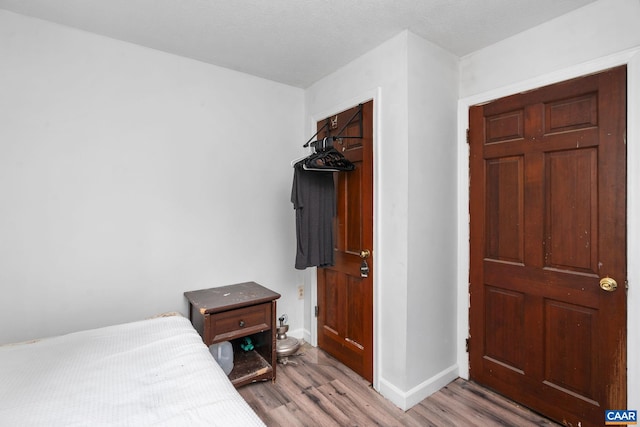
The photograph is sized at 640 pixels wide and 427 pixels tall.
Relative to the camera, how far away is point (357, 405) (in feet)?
6.89

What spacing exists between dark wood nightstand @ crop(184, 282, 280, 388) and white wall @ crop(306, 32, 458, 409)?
31.9 inches

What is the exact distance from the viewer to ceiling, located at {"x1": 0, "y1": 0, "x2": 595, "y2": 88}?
1778 mm

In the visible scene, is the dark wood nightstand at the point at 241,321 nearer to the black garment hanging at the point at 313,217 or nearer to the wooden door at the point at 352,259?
the black garment hanging at the point at 313,217

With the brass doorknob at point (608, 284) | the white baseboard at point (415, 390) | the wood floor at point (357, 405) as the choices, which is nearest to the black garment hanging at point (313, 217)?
the wood floor at point (357, 405)

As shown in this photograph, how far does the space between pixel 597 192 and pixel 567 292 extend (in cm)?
61

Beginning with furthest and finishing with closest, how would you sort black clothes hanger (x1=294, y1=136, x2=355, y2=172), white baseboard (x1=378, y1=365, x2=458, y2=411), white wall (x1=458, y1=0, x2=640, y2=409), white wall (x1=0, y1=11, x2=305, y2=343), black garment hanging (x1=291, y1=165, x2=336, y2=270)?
black garment hanging (x1=291, y1=165, x2=336, y2=270) → black clothes hanger (x1=294, y1=136, x2=355, y2=172) → white baseboard (x1=378, y1=365, x2=458, y2=411) → white wall (x1=0, y1=11, x2=305, y2=343) → white wall (x1=458, y1=0, x2=640, y2=409)

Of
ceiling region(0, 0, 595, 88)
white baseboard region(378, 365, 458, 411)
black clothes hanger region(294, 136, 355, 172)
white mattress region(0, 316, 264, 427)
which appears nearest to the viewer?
white mattress region(0, 316, 264, 427)

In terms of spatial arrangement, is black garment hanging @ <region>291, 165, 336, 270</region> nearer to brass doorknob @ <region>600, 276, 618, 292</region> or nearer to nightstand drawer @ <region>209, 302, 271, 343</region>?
nightstand drawer @ <region>209, 302, 271, 343</region>

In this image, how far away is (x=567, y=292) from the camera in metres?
1.87

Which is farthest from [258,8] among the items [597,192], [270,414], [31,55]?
[270,414]

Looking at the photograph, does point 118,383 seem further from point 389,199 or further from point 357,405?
point 389,199

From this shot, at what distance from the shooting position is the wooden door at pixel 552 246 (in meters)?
1.71

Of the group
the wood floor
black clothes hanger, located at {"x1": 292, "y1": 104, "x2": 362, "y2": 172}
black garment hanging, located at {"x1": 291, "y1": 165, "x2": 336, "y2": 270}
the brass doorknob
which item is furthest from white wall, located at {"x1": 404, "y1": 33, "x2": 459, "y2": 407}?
the brass doorknob

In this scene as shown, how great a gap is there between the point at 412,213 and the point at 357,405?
4.45 feet
